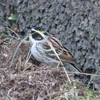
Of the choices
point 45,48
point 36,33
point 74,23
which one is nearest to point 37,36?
point 36,33

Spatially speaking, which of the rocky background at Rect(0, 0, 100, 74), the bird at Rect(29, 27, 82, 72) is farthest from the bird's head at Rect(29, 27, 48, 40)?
the rocky background at Rect(0, 0, 100, 74)

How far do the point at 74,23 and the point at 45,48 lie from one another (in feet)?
1.76

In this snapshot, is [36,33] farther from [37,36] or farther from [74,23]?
[74,23]

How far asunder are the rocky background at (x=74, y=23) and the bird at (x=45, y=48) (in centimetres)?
24

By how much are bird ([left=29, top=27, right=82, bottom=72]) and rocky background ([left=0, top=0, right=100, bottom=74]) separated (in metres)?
0.24

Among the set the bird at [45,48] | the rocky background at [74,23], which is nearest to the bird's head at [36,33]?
the bird at [45,48]

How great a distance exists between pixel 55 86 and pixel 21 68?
22.8 inches

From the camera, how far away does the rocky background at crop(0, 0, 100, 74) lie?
5879 mm

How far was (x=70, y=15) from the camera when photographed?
239 inches

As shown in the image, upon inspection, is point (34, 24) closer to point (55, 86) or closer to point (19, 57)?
point (19, 57)

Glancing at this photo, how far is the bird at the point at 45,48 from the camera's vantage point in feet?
18.8

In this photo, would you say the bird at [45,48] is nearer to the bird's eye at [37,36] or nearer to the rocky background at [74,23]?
the bird's eye at [37,36]

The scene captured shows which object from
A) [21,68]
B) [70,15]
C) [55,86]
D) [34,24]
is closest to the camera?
[55,86]

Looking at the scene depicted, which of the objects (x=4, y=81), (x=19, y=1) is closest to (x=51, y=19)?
(x=19, y=1)
